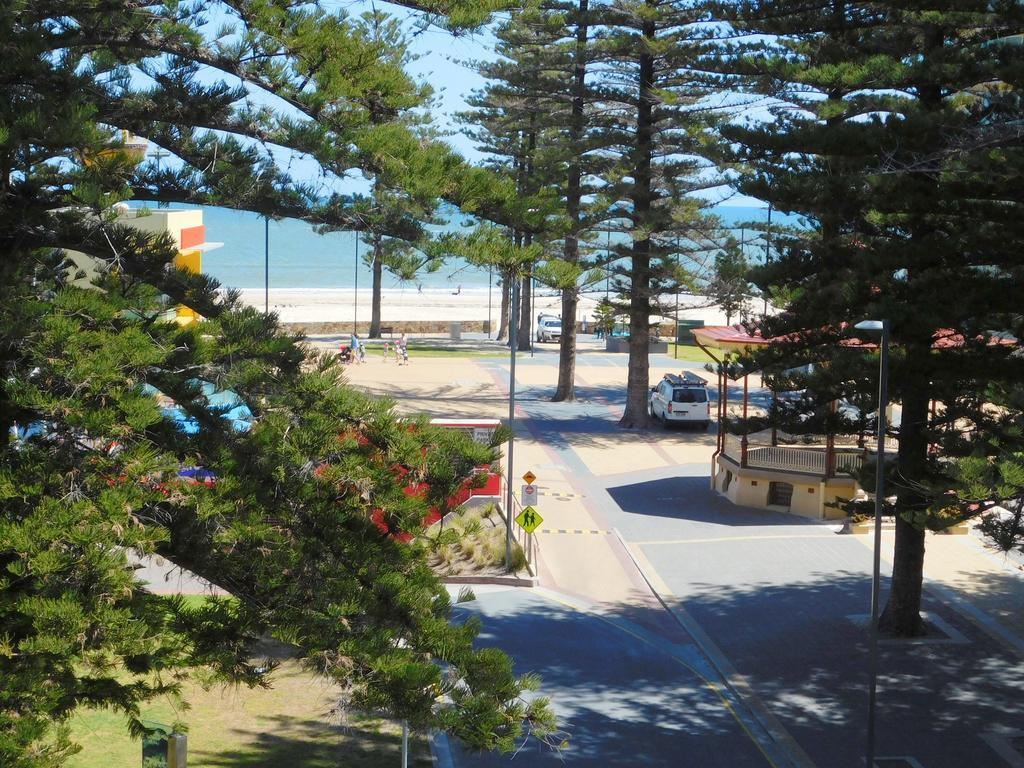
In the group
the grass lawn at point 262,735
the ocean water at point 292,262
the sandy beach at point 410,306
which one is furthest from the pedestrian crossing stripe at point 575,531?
the ocean water at point 292,262

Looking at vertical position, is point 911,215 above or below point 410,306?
above

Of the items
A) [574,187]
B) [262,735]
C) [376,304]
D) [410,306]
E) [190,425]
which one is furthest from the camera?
[410,306]

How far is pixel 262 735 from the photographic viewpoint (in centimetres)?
1291

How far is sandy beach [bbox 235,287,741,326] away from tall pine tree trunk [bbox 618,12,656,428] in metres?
28.6

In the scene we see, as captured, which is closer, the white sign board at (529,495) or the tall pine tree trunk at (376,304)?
the white sign board at (529,495)

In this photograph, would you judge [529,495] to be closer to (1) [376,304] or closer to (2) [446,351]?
(2) [446,351]

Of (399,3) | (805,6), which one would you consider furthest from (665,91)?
(399,3)

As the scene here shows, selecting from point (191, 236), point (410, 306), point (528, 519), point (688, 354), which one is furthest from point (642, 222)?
point (410, 306)

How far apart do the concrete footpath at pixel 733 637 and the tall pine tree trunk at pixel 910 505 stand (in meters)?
0.42

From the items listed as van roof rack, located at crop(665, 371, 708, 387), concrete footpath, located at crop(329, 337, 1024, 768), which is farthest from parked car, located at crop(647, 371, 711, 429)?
concrete footpath, located at crop(329, 337, 1024, 768)

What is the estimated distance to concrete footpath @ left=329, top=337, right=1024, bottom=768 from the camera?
13.0m

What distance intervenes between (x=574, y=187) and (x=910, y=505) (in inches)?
757

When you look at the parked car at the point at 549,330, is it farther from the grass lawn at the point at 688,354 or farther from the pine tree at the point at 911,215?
the pine tree at the point at 911,215

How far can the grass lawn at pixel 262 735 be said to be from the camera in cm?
1220
